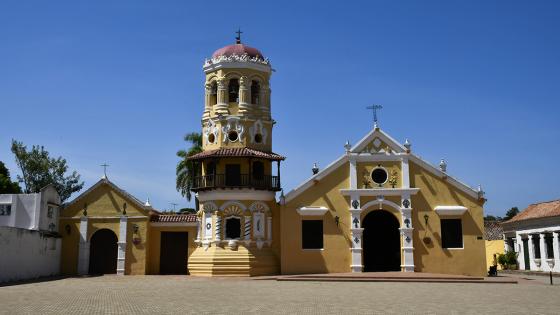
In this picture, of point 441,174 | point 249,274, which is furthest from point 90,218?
point 441,174

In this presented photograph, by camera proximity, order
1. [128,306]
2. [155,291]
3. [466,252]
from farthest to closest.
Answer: [466,252] < [155,291] < [128,306]

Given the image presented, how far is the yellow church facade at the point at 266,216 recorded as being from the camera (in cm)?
3189

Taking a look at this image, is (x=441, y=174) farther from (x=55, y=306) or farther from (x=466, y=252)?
(x=55, y=306)

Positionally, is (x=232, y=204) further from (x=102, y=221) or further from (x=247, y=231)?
(x=102, y=221)

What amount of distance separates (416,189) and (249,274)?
1031 centimetres

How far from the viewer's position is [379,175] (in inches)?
1296

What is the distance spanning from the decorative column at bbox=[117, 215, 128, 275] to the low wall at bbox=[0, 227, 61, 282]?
3627mm

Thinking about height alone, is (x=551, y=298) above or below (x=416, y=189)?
below

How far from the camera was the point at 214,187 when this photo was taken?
32.1 meters

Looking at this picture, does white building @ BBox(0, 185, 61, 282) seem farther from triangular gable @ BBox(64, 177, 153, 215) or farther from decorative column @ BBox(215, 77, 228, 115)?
decorative column @ BBox(215, 77, 228, 115)

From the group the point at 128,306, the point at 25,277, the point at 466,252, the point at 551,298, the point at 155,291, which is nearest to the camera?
the point at 128,306

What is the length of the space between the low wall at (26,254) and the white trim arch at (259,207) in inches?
453

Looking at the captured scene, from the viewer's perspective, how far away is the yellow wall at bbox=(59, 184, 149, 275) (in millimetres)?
33469

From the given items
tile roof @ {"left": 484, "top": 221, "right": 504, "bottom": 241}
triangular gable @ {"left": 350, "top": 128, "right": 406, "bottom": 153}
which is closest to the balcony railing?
triangular gable @ {"left": 350, "top": 128, "right": 406, "bottom": 153}
